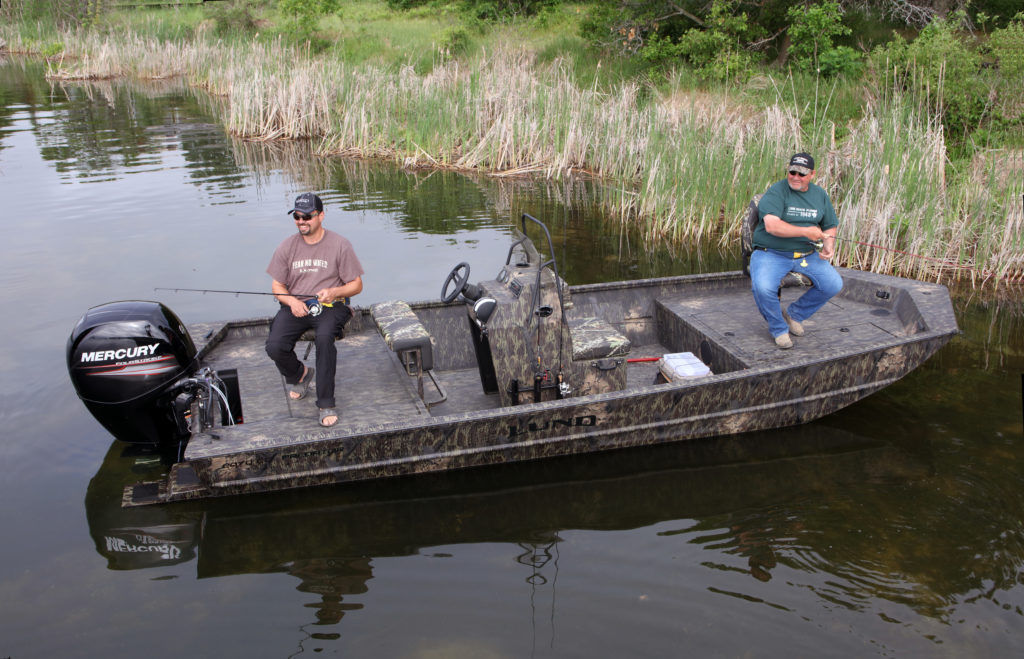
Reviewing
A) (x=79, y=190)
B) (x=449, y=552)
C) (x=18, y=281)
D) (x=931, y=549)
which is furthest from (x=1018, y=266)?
(x=79, y=190)

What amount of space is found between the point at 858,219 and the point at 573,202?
16.0 feet

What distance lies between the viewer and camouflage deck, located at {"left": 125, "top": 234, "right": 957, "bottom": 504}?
5309 mm

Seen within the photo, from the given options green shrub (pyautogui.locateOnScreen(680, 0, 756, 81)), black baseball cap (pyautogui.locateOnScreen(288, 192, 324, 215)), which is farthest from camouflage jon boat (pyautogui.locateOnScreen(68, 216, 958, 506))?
green shrub (pyautogui.locateOnScreen(680, 0, 756, 81))

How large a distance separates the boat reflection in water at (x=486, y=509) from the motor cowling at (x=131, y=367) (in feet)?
1.47

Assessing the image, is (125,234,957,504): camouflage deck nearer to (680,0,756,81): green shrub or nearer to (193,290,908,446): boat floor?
(193,290,908,446): boat floor

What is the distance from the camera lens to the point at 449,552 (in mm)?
5035

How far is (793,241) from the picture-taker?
6609 millimetres

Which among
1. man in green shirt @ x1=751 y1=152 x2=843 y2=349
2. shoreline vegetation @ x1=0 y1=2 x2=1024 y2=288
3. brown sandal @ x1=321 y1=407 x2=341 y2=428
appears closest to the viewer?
brown sandal @ x1=321 y1=407 x2=341 y2=428

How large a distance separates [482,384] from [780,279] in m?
2.68

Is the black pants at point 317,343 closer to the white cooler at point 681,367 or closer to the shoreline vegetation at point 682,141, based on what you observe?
the white cooler at point 681,367

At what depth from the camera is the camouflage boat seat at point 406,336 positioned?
5.62 meters

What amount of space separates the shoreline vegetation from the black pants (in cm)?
617

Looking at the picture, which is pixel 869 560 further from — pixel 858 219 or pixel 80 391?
pixel 858 219

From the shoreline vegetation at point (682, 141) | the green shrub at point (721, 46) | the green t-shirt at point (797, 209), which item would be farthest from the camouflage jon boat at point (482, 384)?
the green shrub at point (721, 46)
